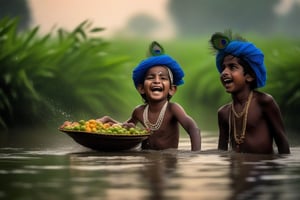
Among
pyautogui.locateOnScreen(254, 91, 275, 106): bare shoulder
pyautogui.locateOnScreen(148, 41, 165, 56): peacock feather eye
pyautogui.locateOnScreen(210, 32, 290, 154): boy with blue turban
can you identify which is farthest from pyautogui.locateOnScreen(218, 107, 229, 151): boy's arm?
pyautogui.locateOnScreen(148, 41, 165, 56): peacock feather eye

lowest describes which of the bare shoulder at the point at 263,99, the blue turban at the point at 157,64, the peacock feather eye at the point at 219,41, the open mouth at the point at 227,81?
the bare shoulder at the point at 263,99

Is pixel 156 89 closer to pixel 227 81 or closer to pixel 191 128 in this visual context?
pixel 191 128

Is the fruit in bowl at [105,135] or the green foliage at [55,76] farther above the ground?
the green foliage at [55,76]

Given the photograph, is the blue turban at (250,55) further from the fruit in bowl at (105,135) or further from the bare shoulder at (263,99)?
the fruit in bowl at (105,135)

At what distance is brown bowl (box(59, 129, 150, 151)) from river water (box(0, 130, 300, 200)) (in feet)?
0.28

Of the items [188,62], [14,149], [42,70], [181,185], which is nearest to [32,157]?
[14,149]

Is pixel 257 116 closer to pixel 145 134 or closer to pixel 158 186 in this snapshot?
pixel 145 134

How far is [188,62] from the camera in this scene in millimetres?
24359

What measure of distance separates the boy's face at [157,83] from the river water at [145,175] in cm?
63

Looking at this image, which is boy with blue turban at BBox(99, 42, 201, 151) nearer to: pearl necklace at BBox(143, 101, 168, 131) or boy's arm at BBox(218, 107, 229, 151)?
pearl necklace at BBox(143, 101, 168, 131)

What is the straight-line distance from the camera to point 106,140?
28.1 ft

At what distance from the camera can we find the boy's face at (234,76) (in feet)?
28.1

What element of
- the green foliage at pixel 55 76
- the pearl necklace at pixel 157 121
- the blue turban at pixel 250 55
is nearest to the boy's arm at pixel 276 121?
the blue turban at pixel 250 55

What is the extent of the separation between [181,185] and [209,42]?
10.6 feet
